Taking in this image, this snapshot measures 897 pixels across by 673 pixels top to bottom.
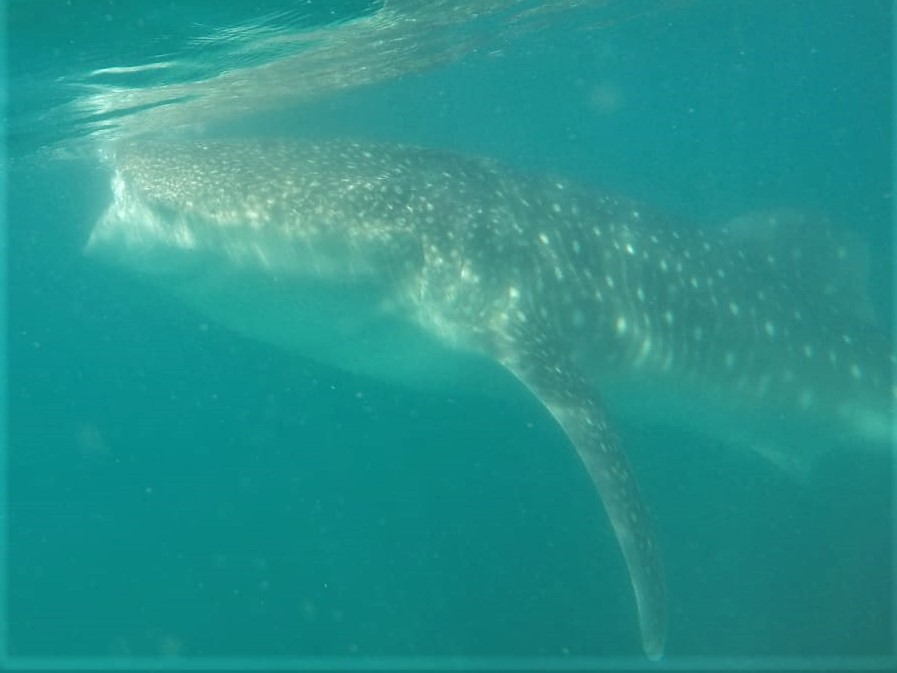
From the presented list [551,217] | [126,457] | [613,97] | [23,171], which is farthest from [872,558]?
[613,97]

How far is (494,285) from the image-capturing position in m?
6.47

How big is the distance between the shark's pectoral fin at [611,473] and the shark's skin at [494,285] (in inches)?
0.7

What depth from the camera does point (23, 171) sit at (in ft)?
70.8

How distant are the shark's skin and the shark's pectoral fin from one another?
0.05 feet

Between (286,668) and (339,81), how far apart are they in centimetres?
1305

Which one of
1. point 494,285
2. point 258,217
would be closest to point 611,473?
point 494,285

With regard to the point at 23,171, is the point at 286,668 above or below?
below

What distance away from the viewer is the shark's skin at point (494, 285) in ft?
21.3

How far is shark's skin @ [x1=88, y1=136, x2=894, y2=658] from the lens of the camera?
649 centimetres

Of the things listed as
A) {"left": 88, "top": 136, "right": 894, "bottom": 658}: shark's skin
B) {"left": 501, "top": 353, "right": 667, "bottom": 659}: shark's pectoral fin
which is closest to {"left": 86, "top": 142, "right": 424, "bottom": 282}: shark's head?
{"left": 88, "top": 136, "right": 894, "bottom": 658}: shark's skin

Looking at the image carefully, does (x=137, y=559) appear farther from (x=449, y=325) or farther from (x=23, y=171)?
(x=449, y=325)

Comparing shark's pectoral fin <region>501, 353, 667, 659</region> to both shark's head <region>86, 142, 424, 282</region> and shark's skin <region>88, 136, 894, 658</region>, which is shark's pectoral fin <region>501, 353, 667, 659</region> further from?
shark's head <region>86, 142, 424, 282</region>

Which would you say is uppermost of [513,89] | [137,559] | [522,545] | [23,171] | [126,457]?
[23,171]

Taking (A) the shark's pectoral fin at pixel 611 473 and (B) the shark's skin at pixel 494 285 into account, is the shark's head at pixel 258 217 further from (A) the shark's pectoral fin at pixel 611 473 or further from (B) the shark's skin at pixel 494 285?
(A) the shark's pectoral fin at pixel 611 473
